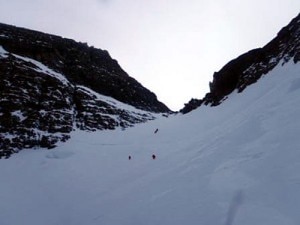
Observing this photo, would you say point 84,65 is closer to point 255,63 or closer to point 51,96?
point 51,96

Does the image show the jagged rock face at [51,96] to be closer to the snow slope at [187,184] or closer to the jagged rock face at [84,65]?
the jagged rock face at [84,65]

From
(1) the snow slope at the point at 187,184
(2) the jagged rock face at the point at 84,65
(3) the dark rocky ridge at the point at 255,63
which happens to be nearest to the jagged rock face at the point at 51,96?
(2) the jagged rock face at the point at 84,65

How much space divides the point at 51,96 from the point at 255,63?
81.6 ft

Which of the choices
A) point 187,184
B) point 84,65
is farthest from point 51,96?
point 187,184

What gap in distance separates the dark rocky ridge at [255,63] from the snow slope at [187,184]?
321 centimetres

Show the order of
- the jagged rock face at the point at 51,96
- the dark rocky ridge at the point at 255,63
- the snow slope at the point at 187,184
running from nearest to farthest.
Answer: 1. the snow slope at the point at 187,184
2. the dark rocky ridge at the point at 255,63
3. the jagged rock face at the point at 51,96

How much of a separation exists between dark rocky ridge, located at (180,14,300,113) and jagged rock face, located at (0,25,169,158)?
14.0m

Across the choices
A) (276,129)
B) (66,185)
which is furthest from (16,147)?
(276,129)

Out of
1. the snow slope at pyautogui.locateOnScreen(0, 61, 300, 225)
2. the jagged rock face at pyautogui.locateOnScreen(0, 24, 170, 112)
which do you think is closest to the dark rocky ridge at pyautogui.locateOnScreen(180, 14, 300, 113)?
the snow slope at pyautogui.locateOnScreen(0, 61, 300, 225)

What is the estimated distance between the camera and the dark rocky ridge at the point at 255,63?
27.4 m

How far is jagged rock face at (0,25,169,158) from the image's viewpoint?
113ft

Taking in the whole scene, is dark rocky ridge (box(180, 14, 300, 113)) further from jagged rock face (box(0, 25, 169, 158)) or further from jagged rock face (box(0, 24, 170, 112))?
jagged rock face (box(0, 24, 170, 112))

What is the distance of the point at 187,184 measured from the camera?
12273 mm

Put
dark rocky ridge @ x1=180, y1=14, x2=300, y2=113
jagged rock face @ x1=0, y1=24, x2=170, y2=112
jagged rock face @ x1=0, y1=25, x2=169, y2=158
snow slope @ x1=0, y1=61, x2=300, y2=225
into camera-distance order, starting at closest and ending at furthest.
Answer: snow slope @ x1=0, y1=61, x2=300, y2=225 < dark rocky ridge @ x1=180, y1=14, x2=300, y2=113 < jagged rock face @ x1=0, y1=25, x2=169, y2=158 < jagged rock face @ x1=0, y1=24, x2=170, y2=112
